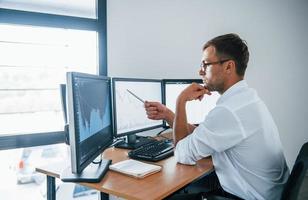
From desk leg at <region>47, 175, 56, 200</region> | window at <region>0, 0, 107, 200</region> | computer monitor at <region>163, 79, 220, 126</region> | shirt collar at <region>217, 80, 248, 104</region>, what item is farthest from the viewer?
computer monitor at <region>163, 79, 220, 126</region>

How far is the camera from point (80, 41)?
2.23 meters

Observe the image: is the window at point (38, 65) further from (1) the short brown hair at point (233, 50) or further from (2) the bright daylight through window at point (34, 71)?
(1) the short brown hair at point (233, 50)

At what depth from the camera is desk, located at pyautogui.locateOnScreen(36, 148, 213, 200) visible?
1.13 m

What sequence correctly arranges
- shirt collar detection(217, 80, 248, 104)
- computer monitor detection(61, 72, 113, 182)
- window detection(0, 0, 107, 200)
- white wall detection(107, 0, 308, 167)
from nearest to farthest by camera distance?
computer monitor detection(61, 72, 113, 182) → shirt collar detection(217, 80, 248, 104) → window detection(0, 0, 107, 200) → white wall detection(107, 0, 308, 167)

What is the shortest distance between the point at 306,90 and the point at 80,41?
255 cm

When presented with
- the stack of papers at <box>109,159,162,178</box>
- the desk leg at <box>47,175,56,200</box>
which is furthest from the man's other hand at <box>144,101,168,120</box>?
the desk leg at <box>47,175,56,200</box>

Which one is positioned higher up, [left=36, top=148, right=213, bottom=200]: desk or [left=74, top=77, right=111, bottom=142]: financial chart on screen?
[left=74, top=77, right=111, bottom=142]: financial chart on screen

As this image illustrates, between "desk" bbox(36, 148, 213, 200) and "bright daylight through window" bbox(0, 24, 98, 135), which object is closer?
"desk" bbox(36, 148, 213, 200)

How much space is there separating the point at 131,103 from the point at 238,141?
784 millimetres

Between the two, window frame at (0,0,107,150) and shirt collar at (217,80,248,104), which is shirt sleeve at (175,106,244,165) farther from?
window frame at (0,0,107,150)

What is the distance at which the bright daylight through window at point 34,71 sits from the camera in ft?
6.48

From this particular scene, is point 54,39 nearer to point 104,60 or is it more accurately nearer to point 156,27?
point 104,60

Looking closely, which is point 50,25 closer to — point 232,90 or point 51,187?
point 51,187

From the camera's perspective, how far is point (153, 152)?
164cm
